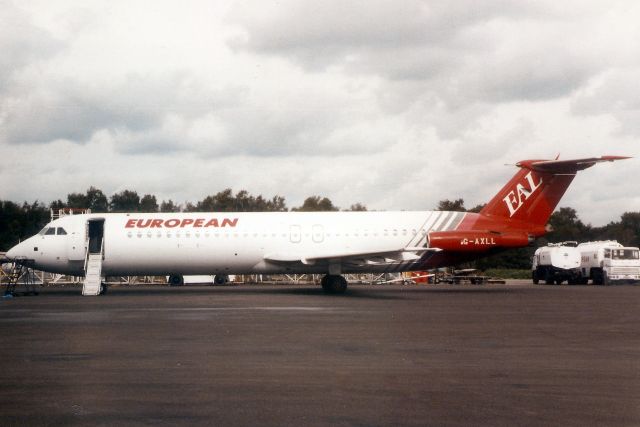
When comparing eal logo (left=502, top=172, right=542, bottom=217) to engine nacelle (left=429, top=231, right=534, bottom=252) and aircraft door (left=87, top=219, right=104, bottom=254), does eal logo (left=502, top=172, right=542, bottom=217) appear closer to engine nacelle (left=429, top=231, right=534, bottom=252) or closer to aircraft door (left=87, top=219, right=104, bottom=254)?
engine nacelle (left=429, top=231, right=534, bottom=252)

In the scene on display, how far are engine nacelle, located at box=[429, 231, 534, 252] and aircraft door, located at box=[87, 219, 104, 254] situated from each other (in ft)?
47.7

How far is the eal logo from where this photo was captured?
3067cm

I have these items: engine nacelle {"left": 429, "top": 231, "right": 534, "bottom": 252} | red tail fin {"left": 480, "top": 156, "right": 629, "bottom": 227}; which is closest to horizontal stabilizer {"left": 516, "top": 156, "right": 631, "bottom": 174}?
red tail fin {"left": 480, "top": 156, "right": 629, "bottom": 227}

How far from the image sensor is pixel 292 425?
21.4 feet

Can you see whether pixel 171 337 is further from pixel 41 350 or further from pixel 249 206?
pixel 249 206

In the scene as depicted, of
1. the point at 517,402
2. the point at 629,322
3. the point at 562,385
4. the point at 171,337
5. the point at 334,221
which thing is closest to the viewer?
the point at 517,402

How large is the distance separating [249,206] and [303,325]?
67468mm

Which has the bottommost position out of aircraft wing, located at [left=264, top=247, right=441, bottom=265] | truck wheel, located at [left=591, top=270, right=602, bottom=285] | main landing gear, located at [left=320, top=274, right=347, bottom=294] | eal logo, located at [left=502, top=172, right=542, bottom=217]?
main landing gear, located at [left=320, top=274, right=347, bottom=294]

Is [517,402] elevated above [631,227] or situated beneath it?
situated beneath

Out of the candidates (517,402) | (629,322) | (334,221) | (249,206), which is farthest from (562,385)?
(249,206)

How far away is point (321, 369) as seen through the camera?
963cm

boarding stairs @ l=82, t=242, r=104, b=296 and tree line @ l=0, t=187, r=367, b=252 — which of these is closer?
boarding stairs @ l=82, t=242, r=104, b=296

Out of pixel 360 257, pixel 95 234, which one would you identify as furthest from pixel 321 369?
pixel 95 234

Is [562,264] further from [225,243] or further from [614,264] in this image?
[225,243]
